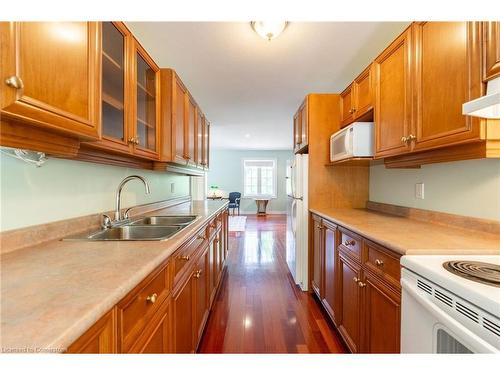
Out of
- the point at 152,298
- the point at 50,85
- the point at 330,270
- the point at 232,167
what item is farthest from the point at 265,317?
the point at 232,167

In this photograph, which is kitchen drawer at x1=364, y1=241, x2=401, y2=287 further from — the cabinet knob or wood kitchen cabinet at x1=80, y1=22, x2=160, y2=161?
wood kitchen cabinet at x1=80, y1=22, x2=160, y2=161

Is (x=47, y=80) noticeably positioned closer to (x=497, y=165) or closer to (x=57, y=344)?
(x=57, y=344)

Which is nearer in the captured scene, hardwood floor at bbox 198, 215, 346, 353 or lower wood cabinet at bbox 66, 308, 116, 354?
lower wood cabinet at bbox 66, 308, 116, 354

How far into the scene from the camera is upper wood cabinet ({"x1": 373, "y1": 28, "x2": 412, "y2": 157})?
1537 mm

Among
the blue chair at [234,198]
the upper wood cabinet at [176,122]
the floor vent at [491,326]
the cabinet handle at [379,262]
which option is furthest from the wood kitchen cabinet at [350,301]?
the blue chair at [234,198]

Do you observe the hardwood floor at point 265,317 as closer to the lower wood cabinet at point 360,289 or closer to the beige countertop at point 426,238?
the lower wood cabinet at point 360,289

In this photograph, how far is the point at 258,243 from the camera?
475cm

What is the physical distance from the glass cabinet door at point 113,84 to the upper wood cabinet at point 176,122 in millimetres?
538

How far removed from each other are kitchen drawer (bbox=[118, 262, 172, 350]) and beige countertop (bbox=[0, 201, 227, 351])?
2.1 inches

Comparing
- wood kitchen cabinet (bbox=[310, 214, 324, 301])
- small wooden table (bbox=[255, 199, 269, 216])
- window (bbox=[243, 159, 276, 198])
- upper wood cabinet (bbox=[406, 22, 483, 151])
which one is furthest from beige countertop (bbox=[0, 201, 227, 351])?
window (bbox=[243, 159, 276, 198])

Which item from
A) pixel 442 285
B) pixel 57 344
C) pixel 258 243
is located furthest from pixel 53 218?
pixel 258 243

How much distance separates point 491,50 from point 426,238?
0.88m

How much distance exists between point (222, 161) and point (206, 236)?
7.67 m

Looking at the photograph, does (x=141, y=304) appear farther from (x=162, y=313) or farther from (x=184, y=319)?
(x=184, y=319)
